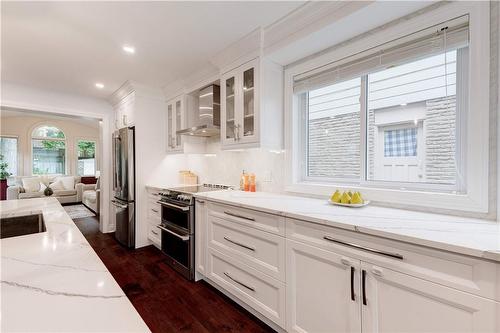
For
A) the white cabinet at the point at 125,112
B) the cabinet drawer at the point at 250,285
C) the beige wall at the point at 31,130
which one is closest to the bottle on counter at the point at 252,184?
the cabinet drawer at the point at 250,285

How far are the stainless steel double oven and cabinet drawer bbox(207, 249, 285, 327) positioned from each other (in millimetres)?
326

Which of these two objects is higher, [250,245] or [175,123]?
[175,123]

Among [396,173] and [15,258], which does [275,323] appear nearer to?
[396,173]

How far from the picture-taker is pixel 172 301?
6.87 ft

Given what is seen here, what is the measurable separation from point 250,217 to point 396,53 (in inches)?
62.4

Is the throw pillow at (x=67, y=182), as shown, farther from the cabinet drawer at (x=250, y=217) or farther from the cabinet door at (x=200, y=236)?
the cabinet drawer at (x=250, y=217)

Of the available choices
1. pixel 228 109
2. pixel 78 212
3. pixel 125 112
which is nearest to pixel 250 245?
pixel 228 109

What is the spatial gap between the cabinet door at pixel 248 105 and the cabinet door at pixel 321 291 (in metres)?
1.13

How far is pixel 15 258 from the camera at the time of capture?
0.81 meters

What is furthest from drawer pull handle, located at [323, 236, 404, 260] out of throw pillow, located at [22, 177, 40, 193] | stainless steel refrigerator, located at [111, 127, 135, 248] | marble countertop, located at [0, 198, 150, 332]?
throw pillow, located at [22, 177, 40, 193]

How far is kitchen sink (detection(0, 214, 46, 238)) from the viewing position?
148 centimetres

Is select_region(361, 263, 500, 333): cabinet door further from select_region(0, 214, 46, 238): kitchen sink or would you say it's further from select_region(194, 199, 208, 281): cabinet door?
select_region(0, 214, 46, 238): kitchen sink

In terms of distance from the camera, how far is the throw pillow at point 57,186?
21.3 ft

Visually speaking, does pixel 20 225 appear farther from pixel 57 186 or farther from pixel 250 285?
pixel 57 186
